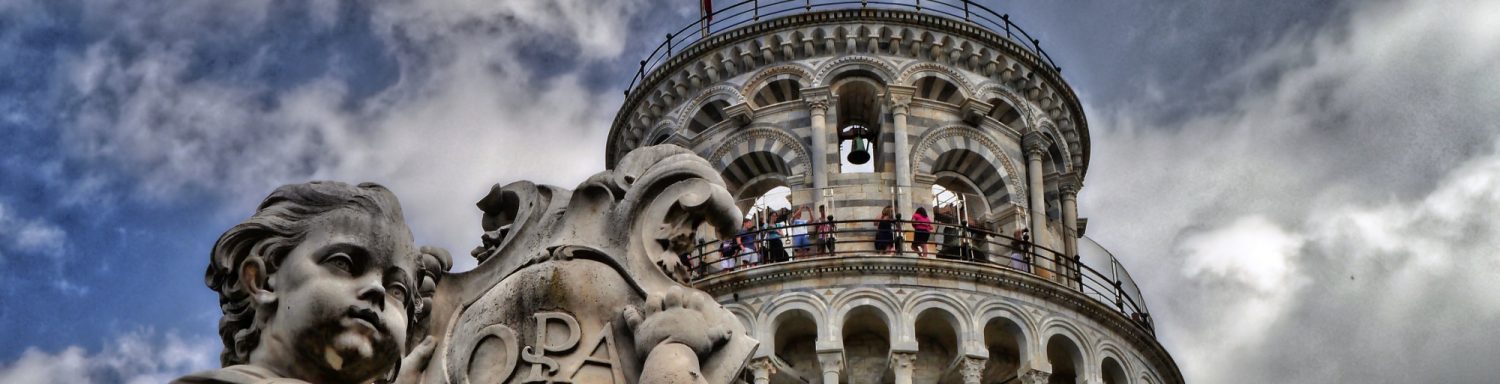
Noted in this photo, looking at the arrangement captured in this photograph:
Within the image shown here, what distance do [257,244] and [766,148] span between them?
37.0 metres

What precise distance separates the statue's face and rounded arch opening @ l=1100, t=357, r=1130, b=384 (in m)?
35.2

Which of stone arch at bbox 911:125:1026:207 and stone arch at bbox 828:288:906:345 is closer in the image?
stone arch at bbox 828:288:906:345

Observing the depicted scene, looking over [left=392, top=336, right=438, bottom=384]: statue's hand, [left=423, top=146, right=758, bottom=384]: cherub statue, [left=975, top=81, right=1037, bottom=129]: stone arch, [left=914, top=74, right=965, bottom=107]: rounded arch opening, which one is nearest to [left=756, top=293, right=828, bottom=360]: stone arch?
[left=914, top=74, right=965, bottom=107]: rounded arch opening

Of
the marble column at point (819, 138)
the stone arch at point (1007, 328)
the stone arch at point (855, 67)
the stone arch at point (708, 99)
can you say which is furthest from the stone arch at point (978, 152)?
the stone arch at point (1007, 328)

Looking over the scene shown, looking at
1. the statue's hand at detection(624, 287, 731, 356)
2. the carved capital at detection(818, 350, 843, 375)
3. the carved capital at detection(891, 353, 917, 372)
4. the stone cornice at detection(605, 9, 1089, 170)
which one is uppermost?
the stone cornice at detection(605, 9, 1089, 170)

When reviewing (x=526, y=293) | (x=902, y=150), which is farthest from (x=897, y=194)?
(x=526, y=293)

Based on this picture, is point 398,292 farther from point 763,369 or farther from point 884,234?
point 884,234

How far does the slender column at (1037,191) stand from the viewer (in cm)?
4194

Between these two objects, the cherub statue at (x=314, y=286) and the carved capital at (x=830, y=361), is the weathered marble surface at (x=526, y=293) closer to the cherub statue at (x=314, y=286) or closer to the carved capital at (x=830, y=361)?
the cherub statue at (x=314, y=286)

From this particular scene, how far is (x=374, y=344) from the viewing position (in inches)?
205

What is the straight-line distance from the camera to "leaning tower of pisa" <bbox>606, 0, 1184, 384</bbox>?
38.5 metres

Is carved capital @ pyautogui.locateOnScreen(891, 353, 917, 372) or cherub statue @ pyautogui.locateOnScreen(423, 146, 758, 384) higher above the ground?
carved capital @ pyautogui.locateOnScreen(891, 353, 917, 372)

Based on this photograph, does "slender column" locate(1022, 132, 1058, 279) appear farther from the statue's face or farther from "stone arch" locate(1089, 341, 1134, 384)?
the statue's face

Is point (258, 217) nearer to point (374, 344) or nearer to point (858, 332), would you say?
point (374, 344)
